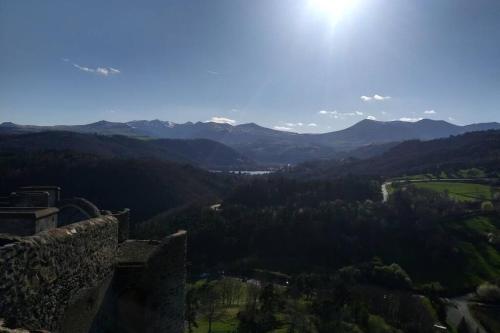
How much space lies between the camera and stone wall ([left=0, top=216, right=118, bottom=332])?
6199 millimetres

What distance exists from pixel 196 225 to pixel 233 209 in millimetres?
→ 17962

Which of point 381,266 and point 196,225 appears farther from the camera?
point 196,225

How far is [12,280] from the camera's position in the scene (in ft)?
20.3

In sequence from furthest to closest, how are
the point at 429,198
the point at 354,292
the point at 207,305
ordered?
1. the point at 429,198
2. the point at 354,292
3. the point at 207,305

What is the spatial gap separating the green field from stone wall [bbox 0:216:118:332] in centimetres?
15031

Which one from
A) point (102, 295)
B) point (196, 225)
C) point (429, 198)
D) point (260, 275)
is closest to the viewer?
point (102, 295)

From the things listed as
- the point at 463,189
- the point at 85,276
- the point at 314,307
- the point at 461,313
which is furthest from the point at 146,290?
the point at 463,189

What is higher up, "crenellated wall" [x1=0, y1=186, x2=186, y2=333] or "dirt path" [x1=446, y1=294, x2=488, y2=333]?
"crenellated wall" [x1=0, y1=186, x2=186, y2=333]

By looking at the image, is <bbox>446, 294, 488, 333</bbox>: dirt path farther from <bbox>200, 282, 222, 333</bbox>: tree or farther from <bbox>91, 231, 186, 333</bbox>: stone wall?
<bbox>91, 231, 186, 333</bbox>: stone wall

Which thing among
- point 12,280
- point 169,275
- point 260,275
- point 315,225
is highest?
point 12,280

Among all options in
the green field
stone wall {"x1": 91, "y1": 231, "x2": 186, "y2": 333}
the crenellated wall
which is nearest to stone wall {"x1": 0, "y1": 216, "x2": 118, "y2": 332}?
the crenellated wall

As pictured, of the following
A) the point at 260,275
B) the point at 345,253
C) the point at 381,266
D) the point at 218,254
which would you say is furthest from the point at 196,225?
the point at 381,266

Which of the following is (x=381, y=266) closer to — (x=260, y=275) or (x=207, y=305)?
(x=260, y=275)

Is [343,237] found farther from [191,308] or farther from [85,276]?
[85,276]
